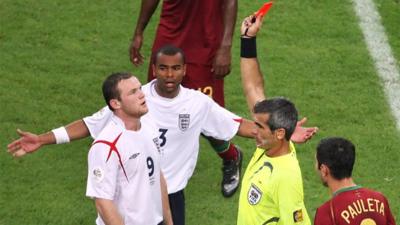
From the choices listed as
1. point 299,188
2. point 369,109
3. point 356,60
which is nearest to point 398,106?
→ point 369,109

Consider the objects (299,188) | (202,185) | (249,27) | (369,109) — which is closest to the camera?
(299,188)

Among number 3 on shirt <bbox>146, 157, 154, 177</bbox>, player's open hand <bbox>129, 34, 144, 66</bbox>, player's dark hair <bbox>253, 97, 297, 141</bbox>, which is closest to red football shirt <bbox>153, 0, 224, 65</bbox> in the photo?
player's open hand <bbox>129, 34, 144, 66</bbox>

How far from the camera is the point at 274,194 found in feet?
17.5

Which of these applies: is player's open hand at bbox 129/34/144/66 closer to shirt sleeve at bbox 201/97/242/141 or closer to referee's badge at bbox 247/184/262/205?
shirt sleeve at bbox 201/97/242/141

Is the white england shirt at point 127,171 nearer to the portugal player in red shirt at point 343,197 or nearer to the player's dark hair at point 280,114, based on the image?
the player's dark hair at point 280,114

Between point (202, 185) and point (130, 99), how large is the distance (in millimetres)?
2756

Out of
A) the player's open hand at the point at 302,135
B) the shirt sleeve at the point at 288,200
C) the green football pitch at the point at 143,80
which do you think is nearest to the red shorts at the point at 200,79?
the green football pitch at the point at 143,80

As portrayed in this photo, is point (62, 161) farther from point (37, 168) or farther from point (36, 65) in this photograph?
point (36, 65)

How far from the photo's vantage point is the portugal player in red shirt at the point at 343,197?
486 centimetres

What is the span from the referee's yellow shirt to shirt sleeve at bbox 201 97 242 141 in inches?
41.2

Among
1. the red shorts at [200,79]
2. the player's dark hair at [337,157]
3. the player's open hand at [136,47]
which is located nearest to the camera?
the player's dark hair at [337,157]

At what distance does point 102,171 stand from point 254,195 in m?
0.92

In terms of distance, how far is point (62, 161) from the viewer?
8469mm

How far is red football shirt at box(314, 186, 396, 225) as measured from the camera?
4848 mm
